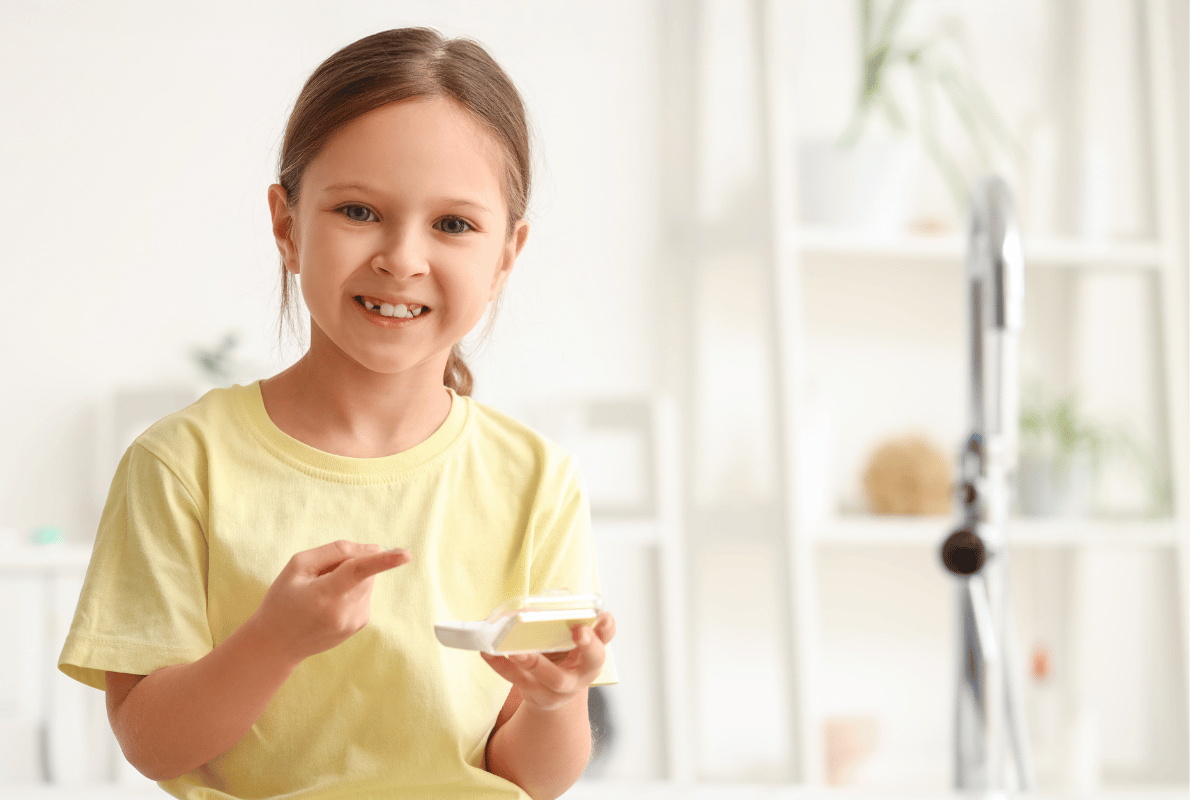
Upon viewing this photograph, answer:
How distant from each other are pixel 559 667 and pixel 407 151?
240 mm

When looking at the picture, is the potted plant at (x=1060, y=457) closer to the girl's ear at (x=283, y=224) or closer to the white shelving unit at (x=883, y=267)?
the white shelving unit at (x=883, y=267)

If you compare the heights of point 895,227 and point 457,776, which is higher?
point 895,227

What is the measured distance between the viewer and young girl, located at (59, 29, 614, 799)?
480mm

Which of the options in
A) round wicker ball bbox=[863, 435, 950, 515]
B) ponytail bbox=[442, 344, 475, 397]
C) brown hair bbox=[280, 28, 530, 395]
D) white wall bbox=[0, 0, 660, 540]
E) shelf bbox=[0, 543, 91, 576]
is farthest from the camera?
round wicker ball bbox=[863, 435, 950, 515]

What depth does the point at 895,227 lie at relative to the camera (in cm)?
153

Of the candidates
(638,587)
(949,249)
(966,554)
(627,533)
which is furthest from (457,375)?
(949,249)

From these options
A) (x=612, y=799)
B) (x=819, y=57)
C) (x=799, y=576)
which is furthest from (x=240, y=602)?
(x=819, y=57)

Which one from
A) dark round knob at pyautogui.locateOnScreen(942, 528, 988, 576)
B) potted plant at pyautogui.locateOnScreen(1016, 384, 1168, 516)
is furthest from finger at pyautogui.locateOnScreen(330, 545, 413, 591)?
potted plant at pyautogui.locateOnScreen(1016, 384, 1168, 516)

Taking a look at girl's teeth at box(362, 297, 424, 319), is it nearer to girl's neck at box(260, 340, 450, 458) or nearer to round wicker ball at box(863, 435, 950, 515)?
girl's neck at box(260, 340, 450, 458)

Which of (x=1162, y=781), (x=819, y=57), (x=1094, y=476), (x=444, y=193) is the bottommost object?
(x=1162, y=781)

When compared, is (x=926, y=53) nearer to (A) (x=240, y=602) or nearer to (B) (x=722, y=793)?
(B) (x=722, y=793)

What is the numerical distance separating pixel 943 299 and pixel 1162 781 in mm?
835

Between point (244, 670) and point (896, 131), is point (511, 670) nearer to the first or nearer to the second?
point (244, 670)

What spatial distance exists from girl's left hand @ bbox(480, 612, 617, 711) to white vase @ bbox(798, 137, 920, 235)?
1.12 metres
